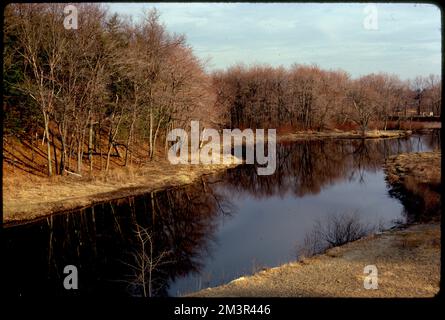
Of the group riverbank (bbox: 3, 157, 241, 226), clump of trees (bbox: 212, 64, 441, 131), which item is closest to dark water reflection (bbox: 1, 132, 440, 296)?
riverbank (bbox: 3, 157, 241, 226)

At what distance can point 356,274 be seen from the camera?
8.70 metres

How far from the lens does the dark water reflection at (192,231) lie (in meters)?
9.92

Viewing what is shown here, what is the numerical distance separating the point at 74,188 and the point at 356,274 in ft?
46.3

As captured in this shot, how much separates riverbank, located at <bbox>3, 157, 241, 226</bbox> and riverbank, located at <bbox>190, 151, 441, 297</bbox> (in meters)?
9.44

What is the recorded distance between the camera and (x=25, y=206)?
15164mm

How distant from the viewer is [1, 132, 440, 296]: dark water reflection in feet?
32.6

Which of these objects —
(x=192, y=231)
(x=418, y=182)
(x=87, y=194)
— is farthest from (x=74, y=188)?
(x=418, y=182)

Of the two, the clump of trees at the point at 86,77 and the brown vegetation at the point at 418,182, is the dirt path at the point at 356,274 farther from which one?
the clump of trees at the point at 86,77

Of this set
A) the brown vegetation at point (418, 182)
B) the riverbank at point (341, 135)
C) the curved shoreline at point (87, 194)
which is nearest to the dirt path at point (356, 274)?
the brown vegetation at point (418, 182)

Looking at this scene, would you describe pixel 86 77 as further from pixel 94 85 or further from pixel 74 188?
pixel 74 188

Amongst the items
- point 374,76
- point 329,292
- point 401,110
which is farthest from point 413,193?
point 374,76

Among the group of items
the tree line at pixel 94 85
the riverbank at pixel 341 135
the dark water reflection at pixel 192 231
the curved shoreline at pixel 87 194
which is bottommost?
the dark water reflection at pixel 192 231

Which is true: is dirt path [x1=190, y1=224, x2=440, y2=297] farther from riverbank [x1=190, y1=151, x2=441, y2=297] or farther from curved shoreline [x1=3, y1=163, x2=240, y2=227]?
curved shoreline [x1=3, y1=163, x2=240, y2=227]

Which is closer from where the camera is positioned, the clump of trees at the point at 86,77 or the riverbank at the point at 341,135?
the clump of trees at the point at 86,77
